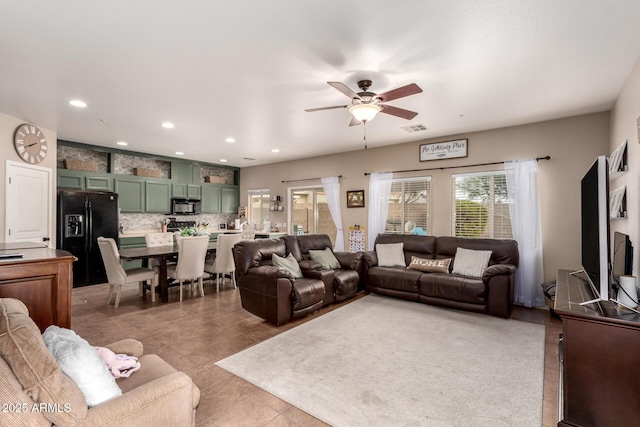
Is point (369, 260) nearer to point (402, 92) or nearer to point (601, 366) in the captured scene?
point (402, 92)

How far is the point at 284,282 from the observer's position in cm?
366

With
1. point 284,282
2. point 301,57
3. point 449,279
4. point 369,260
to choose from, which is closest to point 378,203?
point 369,260

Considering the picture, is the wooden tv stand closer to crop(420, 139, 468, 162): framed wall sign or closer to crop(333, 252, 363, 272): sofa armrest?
crop(333, 252, 363, 272): sofa armrest

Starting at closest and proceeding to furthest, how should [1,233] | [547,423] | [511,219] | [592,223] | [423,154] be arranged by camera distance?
[547,423] → [592,223] → [1,233] → [511,219] → [423,154]

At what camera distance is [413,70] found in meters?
2.87

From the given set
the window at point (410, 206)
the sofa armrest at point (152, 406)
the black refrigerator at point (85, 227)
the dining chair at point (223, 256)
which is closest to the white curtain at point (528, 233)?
the window at point (410, 206)

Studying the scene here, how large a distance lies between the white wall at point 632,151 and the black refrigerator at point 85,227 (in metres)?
7.57

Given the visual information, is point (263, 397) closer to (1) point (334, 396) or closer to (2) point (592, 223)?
(1) point (334, 396)

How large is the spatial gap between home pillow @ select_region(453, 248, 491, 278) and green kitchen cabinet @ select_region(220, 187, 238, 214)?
20.3 ft

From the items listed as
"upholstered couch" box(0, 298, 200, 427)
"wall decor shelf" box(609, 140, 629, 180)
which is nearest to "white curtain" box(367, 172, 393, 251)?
"wall decor shelf" box(609, 140, 629, 180)

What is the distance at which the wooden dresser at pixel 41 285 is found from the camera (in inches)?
77.3

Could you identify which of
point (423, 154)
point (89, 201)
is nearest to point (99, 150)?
point (89, 201)

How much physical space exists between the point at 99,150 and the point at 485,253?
7.30 meters

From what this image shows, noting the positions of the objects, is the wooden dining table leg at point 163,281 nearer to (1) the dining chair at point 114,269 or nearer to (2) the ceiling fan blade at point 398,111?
(1) the dining chair at point 114,269
